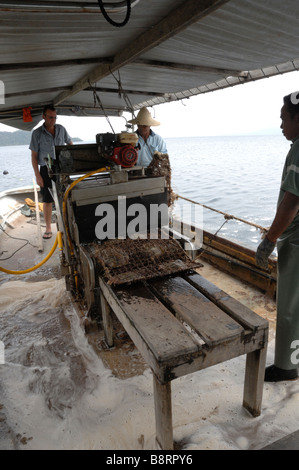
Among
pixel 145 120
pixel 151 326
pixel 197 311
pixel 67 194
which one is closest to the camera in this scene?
pixel 151 326

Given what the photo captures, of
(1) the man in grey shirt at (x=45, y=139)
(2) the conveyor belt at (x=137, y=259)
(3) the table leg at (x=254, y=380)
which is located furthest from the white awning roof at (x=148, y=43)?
(3) the table leg at (x=254, y=380)

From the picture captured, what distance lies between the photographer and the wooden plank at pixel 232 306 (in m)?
1.84

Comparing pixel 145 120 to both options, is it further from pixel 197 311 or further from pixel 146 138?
pixel 197 311

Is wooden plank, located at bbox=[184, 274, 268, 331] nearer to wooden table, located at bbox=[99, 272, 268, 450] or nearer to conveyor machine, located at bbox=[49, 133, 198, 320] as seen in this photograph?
wooden table, located at bbox=[99, 272, 268, 450]

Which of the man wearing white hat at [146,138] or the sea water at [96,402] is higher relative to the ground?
the man wearing white hat at [146,138]

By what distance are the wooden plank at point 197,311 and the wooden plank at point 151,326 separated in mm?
76

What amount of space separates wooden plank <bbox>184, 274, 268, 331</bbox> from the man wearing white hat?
2743mm

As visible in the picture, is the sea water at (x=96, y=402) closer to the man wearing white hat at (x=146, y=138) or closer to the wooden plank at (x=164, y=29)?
the man wearing white hat at (x=146, y=138)

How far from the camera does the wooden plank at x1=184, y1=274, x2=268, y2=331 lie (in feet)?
6.05

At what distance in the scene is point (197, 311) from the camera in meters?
2.00

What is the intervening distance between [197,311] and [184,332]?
0.24m

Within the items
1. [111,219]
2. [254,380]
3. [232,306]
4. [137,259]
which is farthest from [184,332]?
[111,219]

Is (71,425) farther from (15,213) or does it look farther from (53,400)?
(15,213)

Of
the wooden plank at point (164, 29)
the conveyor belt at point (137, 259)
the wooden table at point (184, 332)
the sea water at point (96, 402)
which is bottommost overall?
the sea water at point (96, 402)
